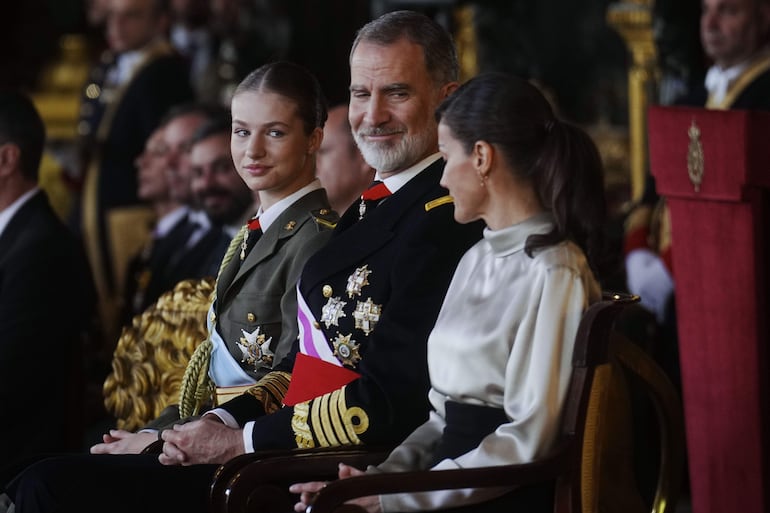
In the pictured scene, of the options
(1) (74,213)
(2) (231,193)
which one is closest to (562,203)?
(2) (231,193)

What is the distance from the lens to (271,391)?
292cm

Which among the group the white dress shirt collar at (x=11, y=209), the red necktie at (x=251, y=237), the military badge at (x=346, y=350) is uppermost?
the red necktie at (x=251, y=237)

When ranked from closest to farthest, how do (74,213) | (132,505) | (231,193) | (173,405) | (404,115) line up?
(132,505), (404,115), (173,405), (231,193), (74,213)

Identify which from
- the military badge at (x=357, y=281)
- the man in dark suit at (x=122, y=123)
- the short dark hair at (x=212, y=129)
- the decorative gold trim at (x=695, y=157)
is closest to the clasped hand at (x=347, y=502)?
the military badge at (x=357, y=281)

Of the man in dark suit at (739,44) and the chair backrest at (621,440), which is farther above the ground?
the man in dark suit at (739,44)

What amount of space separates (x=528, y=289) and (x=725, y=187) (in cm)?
84

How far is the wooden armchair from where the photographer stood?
241 cm

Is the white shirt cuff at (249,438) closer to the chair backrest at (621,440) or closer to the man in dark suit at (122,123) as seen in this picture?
the chair backrest at (621,440)

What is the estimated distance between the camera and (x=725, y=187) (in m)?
3.12

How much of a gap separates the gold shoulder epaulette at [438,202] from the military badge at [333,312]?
23 centimetres

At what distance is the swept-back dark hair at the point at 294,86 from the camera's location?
3029 millimetres

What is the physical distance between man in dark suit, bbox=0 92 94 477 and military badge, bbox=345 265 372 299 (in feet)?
4.50

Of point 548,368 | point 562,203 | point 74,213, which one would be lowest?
point 74,213

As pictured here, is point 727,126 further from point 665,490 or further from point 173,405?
point 173,405
